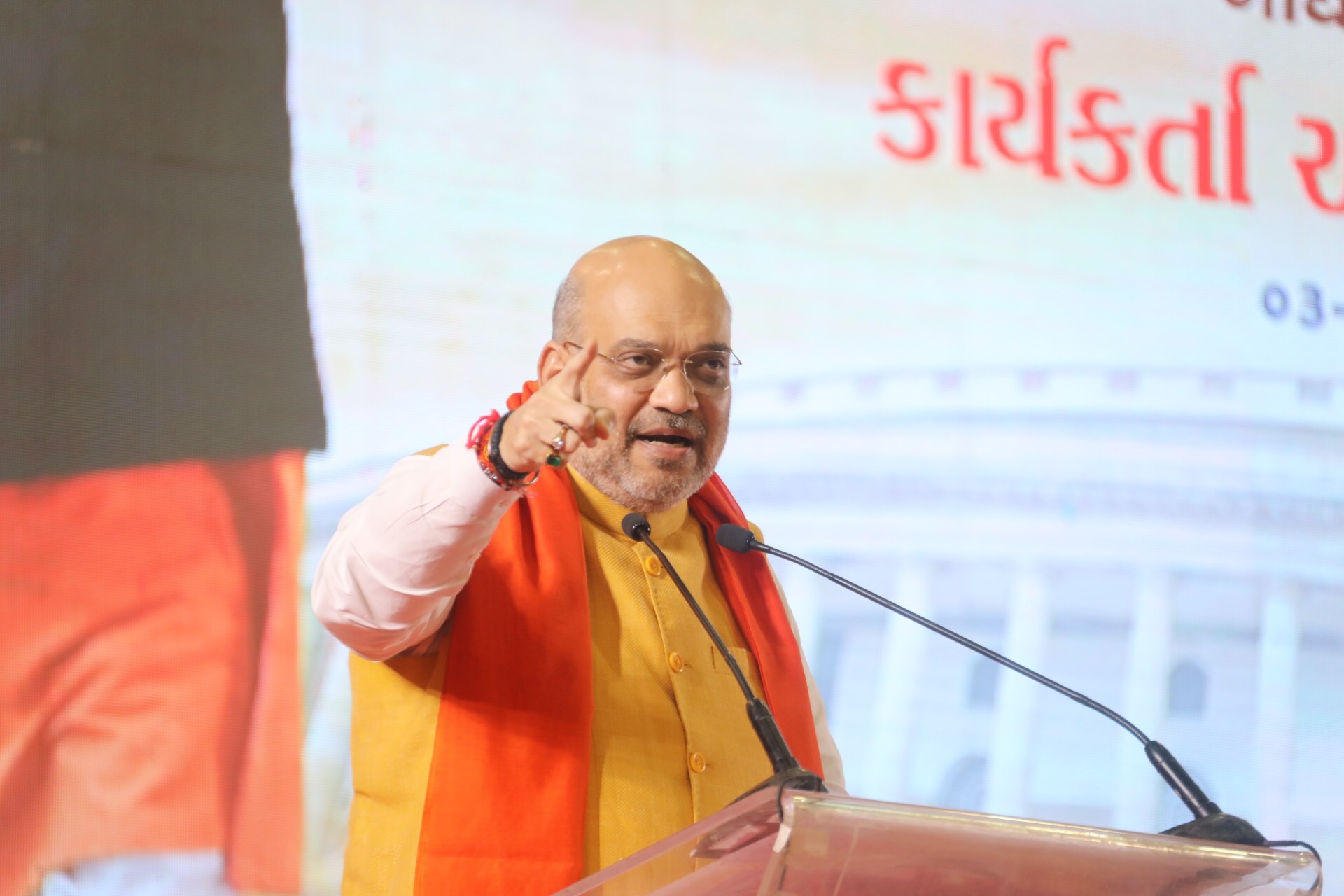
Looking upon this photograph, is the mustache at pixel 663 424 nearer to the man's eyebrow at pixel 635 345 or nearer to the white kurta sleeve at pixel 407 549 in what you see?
the man's eyebrow at pixel 635 345

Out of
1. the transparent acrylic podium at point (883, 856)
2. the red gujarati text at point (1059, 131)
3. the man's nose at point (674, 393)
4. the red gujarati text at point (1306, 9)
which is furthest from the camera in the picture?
the red gujarati text at point (1306, 9)

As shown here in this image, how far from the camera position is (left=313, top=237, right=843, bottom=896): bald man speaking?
63.3 inches

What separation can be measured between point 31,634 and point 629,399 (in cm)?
149

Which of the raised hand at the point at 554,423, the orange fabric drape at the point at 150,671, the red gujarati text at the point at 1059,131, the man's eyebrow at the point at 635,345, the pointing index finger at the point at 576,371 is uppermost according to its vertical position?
the red gujarati text at the point at 1059,131

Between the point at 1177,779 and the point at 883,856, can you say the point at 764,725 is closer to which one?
the point at 883,856

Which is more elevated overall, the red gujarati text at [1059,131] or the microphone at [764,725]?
the red gujarati text at [1059,131]

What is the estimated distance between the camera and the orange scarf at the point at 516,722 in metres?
1.77

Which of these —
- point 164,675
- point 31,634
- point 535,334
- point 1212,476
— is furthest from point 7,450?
point 1212,476

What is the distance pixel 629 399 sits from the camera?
201 cm

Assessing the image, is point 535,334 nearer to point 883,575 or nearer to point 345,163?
point 345,163

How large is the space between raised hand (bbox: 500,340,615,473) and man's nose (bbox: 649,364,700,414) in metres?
0.49

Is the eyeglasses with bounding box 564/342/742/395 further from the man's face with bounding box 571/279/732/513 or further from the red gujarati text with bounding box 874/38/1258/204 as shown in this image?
the red gujarati text with bounding box 874/38/1258/204

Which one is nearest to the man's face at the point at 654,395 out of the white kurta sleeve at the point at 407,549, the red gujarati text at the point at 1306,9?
the white kurta sleeve at the point at 407,549

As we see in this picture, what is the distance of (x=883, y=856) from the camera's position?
122cm
